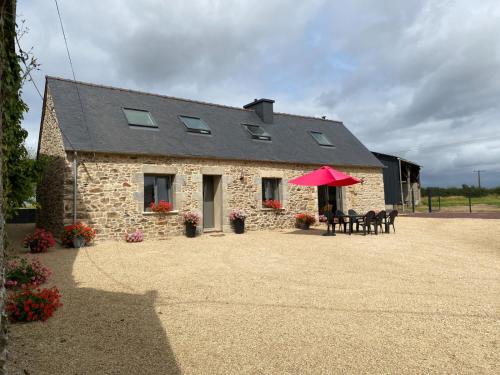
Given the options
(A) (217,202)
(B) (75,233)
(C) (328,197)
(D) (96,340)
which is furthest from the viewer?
(C) (328,197)

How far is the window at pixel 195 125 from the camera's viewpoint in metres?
12.7

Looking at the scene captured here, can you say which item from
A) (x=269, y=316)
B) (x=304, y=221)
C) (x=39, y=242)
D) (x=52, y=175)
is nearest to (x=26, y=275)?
(x=39, y=242)

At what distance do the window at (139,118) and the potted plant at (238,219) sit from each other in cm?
381

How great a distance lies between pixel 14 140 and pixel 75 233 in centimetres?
366

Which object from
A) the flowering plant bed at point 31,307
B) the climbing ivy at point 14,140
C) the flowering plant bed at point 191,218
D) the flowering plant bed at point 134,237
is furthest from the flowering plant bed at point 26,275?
the flowering plant bed at point 191,218

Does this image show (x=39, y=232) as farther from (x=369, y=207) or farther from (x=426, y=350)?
(x=369, y=207)

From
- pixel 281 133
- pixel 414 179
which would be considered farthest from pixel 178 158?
pixel 414 179

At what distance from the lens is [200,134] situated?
41.6ft

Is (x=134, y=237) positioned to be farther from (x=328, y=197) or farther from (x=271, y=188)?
(x=328, y=197)

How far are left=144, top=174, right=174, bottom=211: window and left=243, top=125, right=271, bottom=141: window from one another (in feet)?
14.0

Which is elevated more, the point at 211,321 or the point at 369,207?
the point at 369,207

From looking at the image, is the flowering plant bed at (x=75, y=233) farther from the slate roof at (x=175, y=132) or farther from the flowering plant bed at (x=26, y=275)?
the flowering plant bed at (x=26, y=275)

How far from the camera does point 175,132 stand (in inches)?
478

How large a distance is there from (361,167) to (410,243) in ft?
23.6
